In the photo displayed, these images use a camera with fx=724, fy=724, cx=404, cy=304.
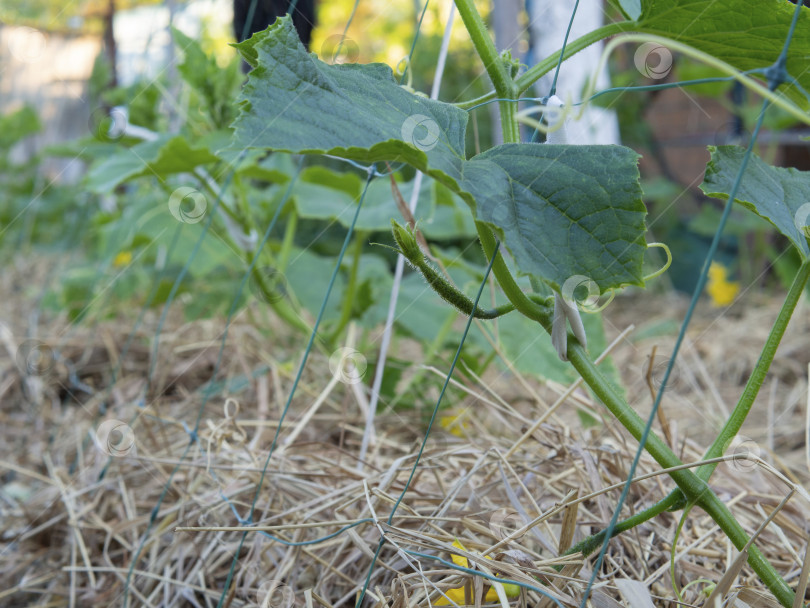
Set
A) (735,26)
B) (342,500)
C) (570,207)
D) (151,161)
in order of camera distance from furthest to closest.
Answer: (151,161) → (342,500) → (735,26) → (570,207)

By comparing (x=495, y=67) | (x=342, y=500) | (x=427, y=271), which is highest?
(x=495, y=67)

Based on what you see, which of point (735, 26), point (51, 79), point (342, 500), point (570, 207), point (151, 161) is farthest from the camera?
point (51, 79)

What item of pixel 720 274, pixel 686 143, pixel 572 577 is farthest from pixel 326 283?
pixel 686 143

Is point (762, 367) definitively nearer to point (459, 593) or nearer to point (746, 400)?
point (746, 400)

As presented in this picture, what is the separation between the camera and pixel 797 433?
1.38 meters

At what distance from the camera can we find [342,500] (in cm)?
86

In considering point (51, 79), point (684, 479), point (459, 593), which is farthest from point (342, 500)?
point (51, 79)

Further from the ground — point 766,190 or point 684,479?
point 766,190

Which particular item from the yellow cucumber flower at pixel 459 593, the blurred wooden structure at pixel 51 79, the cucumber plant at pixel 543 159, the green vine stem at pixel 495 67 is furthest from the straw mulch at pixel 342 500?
the blurred wooden structure at pixel 51 79

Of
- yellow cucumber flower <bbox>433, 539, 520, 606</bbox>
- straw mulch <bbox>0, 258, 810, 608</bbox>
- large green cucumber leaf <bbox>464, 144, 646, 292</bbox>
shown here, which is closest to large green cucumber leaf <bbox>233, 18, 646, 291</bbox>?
large green cucumber leaf <bbox>464, 144, 646, 292</bbox>

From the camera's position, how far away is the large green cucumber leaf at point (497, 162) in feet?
1.54

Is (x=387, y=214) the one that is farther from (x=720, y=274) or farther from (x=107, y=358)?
(x=720, y=274)

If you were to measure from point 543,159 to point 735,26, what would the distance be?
0.25 m

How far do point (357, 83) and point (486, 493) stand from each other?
486 millimetres
